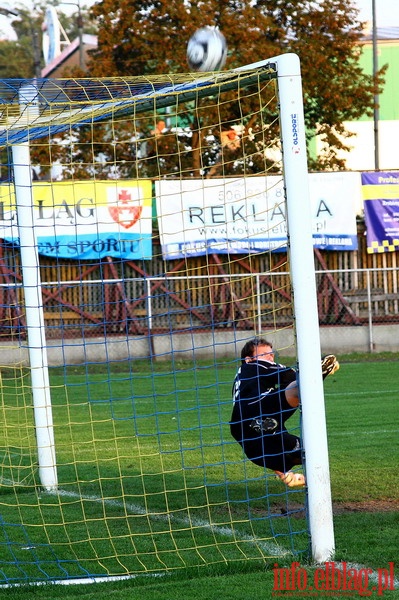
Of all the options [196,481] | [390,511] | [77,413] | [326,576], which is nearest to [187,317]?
[77,413]

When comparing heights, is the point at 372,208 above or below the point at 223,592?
above

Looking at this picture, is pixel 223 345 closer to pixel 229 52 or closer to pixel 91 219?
pixel 91 219

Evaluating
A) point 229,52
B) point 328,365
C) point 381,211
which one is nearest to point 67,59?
point 229,52

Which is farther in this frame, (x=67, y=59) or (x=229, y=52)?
(x=67, y=59)

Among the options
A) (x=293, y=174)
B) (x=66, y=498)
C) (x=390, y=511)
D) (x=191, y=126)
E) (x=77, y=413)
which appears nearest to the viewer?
(x=293, y=174)

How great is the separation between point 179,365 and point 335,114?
37.3ft

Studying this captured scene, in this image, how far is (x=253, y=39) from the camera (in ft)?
88.2

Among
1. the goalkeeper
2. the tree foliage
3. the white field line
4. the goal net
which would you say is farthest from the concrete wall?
the goalkeeper

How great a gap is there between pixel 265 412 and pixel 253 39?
69.7ft

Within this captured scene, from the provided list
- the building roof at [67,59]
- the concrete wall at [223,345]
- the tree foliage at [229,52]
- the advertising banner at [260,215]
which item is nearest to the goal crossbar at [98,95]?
the concrete wall at [223,345]

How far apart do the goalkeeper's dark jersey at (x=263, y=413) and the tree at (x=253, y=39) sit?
66.1ft

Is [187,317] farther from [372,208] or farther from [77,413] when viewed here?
[77,413]

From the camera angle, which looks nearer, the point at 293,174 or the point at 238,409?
the point at 293,174

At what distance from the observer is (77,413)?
A: 45.9ft
